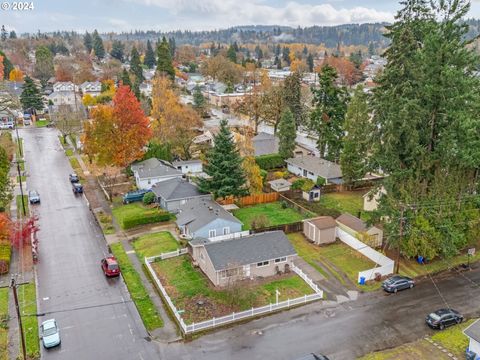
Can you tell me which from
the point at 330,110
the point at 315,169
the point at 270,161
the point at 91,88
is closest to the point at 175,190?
the point at 270,161

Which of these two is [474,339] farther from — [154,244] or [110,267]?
[154,244]

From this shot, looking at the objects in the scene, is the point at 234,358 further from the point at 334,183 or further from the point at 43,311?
the point at 334,183

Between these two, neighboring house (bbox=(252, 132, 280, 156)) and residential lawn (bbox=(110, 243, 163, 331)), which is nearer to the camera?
residential lawn (bbox=(110, 243, 163, 331))

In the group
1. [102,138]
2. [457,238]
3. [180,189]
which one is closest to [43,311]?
[180,189]

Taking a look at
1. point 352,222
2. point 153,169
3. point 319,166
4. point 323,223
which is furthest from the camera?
point 319,166

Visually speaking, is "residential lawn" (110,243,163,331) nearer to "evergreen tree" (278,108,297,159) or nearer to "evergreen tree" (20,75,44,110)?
"evergreen tree" (278,108,297,159)

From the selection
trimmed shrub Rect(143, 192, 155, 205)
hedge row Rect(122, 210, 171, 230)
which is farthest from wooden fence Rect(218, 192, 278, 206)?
trimmed shrub Rect(143, 192, 155, 205)
